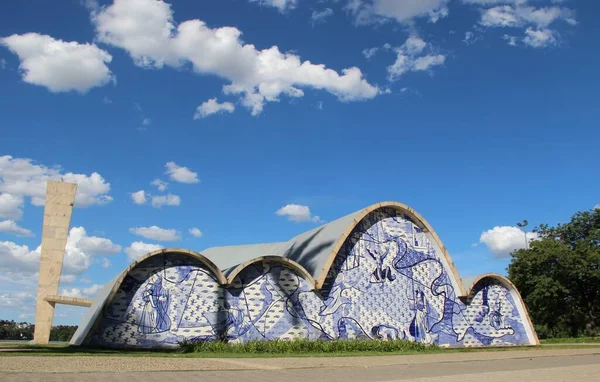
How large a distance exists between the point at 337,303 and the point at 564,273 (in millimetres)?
23458

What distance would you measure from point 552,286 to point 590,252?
11.9 feet

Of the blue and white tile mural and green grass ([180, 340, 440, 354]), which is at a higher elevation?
the blue and white tile mural

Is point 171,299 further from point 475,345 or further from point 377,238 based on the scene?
point 475,345

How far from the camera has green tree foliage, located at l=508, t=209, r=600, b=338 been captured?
36438 mm

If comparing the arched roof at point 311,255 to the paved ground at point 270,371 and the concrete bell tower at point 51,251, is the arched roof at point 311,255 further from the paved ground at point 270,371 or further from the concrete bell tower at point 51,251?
the paved ground at point 270,371

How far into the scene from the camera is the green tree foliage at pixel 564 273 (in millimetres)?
36438

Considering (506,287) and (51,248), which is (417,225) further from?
(51,248)

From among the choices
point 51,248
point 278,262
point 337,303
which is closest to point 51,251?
point 51,248

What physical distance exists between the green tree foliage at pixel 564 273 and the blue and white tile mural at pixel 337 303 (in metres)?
14.0

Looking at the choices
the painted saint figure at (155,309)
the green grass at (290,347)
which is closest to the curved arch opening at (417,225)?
the green grass at (290,347)

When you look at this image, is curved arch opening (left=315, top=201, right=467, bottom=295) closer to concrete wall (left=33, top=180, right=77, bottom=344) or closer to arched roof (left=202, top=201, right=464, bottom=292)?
arched roof (left=202, top=201, right=464, bottom=292)

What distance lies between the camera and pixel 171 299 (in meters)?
19.0

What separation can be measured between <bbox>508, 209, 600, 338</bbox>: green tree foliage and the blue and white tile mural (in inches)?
553

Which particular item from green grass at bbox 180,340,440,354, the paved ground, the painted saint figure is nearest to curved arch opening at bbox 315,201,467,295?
green grass at bbox 180,340,440,354
